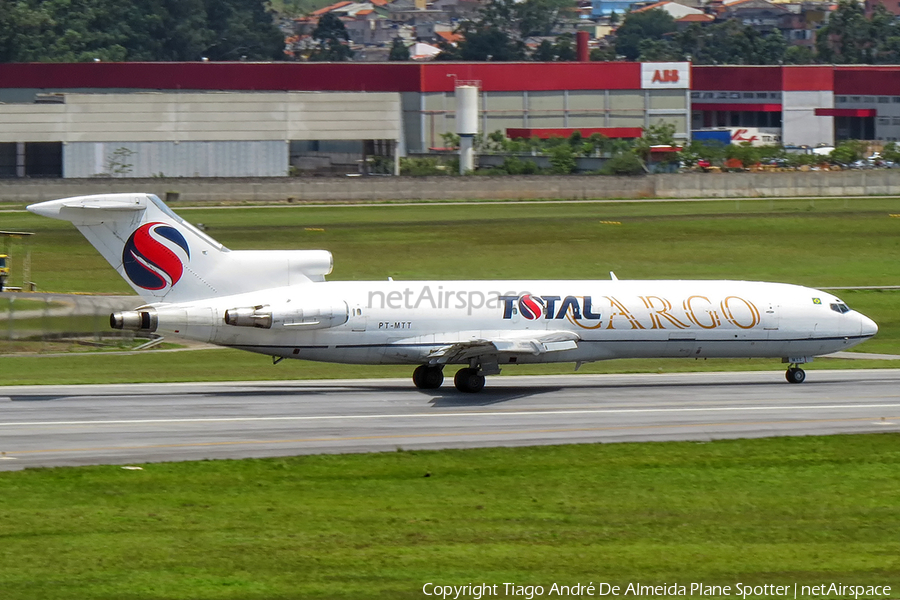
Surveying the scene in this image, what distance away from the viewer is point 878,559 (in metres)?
18.9

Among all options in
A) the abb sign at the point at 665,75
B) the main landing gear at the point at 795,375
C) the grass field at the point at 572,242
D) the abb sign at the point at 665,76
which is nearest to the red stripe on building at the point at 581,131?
the abb sign at the point at 665,75

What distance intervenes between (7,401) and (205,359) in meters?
12.9

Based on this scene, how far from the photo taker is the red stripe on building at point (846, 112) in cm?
15612

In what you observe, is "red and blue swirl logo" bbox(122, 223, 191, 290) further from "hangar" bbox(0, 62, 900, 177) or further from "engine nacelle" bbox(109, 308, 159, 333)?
"hangar" bbox(0, 62, 900, 177)

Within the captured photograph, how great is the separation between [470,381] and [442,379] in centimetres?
143

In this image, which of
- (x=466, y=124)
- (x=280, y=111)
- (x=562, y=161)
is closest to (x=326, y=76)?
(x=466, y=124)

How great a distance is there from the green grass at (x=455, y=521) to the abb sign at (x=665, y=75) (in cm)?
11558

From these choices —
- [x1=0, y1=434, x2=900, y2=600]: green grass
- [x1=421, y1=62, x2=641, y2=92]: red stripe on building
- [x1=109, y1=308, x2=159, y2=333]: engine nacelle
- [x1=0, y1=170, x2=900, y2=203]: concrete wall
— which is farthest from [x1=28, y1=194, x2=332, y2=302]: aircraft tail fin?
[x1=421, y1=62, x2=641, y2=92]: red stripe on building

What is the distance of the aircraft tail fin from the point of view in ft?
119

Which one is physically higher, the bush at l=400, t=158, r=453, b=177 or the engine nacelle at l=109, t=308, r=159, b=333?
the bush at l=400, t=158, r=453, b=177

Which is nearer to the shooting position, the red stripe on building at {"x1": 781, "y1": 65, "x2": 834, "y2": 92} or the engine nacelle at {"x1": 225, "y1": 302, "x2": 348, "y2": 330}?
the engine nacelle at {"x1": 225, "y1": 302, "x2": 348, "y2": 330}

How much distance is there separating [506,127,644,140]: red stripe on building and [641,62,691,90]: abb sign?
5.43 meters

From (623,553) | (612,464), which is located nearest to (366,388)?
(612,464)

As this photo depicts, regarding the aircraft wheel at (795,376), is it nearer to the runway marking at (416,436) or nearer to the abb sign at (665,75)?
the runway marking at (416,436)
